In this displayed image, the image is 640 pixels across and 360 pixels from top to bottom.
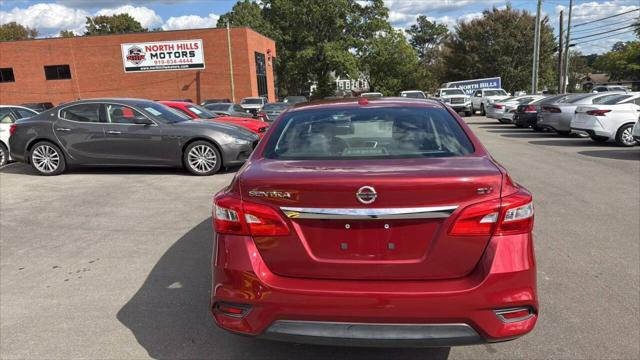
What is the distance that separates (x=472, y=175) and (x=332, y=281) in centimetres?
90

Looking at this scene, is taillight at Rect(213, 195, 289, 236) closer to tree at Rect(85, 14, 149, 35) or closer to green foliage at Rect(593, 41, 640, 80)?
green foliage at Rect(593, 41, 640, 80)

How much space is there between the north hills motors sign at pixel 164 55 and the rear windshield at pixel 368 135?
37.0 m

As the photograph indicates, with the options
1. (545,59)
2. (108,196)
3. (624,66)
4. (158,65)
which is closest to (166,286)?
(108,196)

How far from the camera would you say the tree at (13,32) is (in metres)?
79.9

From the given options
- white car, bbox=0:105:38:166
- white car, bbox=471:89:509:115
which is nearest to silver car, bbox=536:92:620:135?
white car, bbox=471:89:509:115

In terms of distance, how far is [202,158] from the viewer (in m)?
9.45

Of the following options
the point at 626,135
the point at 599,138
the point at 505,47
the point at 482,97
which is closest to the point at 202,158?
the point at 626,135

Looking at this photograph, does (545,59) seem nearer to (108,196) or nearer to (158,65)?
(158,65)

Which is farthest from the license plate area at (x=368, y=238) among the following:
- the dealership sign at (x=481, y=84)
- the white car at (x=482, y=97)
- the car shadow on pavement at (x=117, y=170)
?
the dealership sign at (x=481, y=84)

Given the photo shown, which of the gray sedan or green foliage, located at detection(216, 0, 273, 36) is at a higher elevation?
green foliage, located at detection(216, 0, 273, 36)

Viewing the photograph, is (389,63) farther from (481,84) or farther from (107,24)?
(107,24)

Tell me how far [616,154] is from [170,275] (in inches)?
451

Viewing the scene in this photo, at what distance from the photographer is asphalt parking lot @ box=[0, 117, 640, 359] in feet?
10.7

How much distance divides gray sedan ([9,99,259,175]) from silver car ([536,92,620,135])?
11034 mm
